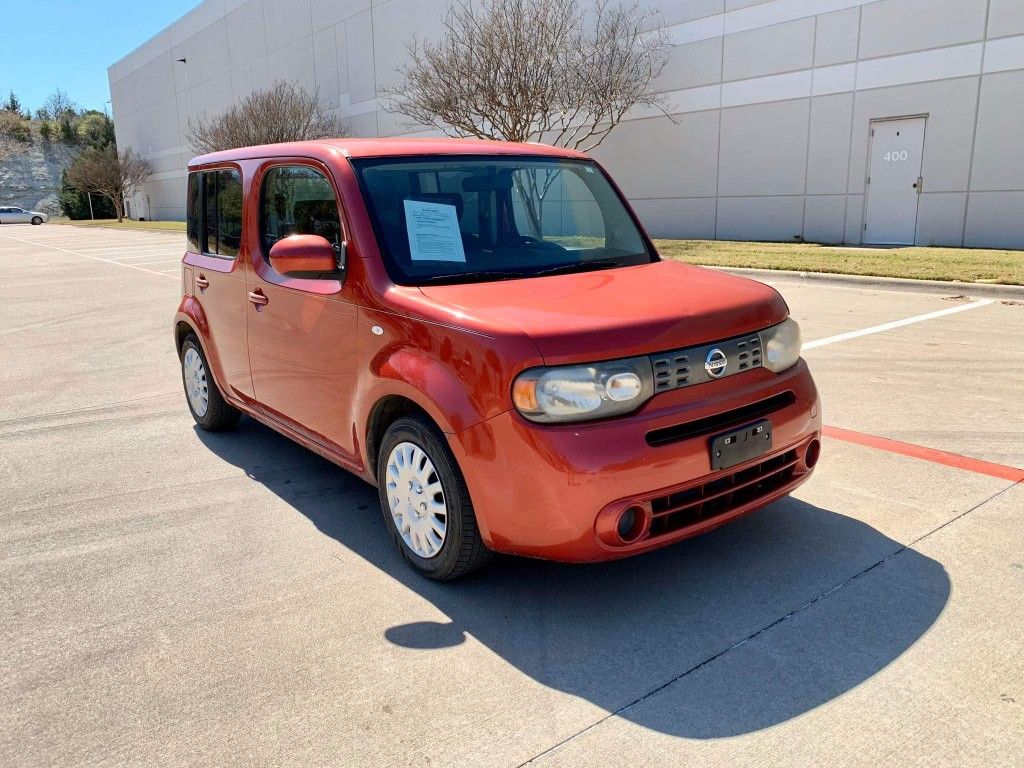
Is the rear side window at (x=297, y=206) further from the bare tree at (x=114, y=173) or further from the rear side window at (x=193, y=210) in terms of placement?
the bare tree at (x=114, y=173)

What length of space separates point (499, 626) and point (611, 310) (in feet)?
4.20

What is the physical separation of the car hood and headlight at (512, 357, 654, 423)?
5 cm

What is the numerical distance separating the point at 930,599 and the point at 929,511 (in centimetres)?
94

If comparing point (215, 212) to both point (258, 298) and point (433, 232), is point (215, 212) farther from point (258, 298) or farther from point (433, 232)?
point (433, 232)

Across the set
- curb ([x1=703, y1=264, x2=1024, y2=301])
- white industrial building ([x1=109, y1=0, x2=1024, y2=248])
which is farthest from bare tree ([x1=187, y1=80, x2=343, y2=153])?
curb ([x1=703, y1=264, x2=1024, y2=301])

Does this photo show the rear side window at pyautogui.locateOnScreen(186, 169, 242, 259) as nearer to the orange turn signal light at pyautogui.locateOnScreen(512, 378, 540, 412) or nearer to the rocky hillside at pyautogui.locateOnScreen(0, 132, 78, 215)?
the orange turn signal light at pyautogui.locateOnScreen(512, 378, 540, 412)

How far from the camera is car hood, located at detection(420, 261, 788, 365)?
9.55 feet

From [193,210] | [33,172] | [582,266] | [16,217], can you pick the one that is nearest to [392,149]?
[582,266]

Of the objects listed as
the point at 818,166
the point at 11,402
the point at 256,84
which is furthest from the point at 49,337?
the point at 256,84

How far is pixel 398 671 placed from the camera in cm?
283

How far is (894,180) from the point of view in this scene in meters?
17.8

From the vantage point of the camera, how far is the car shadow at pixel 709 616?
105 inches

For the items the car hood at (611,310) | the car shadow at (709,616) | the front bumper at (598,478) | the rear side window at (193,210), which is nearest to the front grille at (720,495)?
the front bumper at (598,478)

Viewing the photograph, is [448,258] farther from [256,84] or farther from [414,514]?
[256,84]
